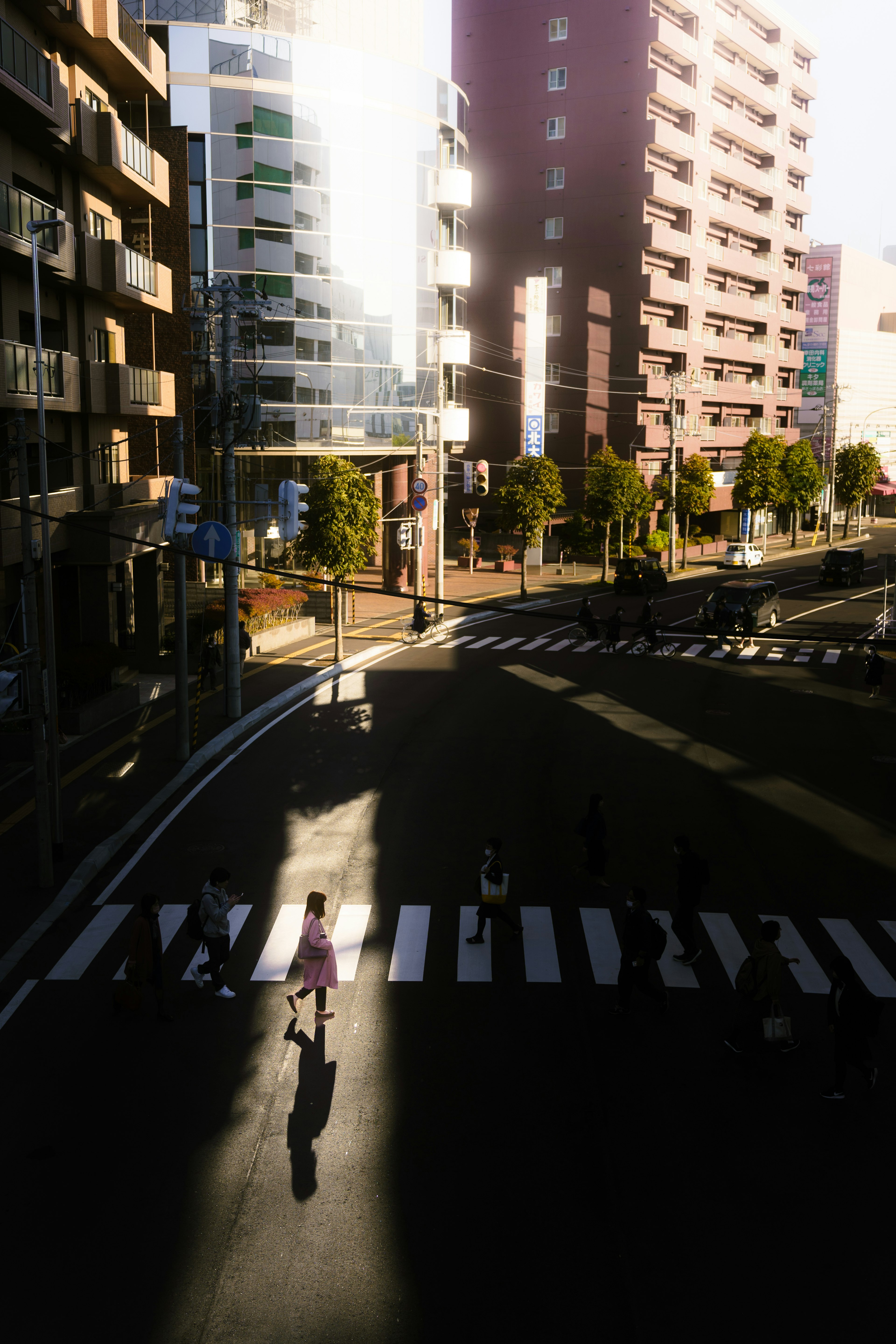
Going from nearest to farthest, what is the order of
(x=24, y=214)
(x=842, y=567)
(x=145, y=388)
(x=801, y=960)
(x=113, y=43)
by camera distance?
(x=801, y=960), (x=24, y=214), (x=113, y=43), (x=145, y=388), (x=842, y=567)

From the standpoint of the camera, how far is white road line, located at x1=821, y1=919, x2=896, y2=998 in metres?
13.1

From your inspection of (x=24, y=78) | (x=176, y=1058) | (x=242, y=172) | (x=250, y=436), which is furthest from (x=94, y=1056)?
(x=242, y=172)

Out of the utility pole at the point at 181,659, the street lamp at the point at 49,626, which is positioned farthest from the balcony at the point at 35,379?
the utility pole at the point at 181,659

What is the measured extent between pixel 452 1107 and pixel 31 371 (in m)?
22.0

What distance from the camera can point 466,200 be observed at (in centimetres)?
5431

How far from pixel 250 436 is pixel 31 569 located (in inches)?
1181

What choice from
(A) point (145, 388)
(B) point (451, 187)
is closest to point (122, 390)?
(A) point (145, 388)

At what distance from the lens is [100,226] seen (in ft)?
109

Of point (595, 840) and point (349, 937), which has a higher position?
point (595, 840)

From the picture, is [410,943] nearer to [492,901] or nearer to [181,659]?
[492,901]

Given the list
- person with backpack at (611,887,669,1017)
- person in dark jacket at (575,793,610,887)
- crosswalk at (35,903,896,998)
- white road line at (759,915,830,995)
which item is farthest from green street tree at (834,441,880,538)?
person with backpack at (611,887,669,1017)

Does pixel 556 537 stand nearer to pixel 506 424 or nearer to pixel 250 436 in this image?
pixel 506 424

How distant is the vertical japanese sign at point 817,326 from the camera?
4870 inches

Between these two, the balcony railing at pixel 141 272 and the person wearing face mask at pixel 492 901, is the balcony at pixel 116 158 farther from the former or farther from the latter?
the person wearing face mask at pixel 492 901
